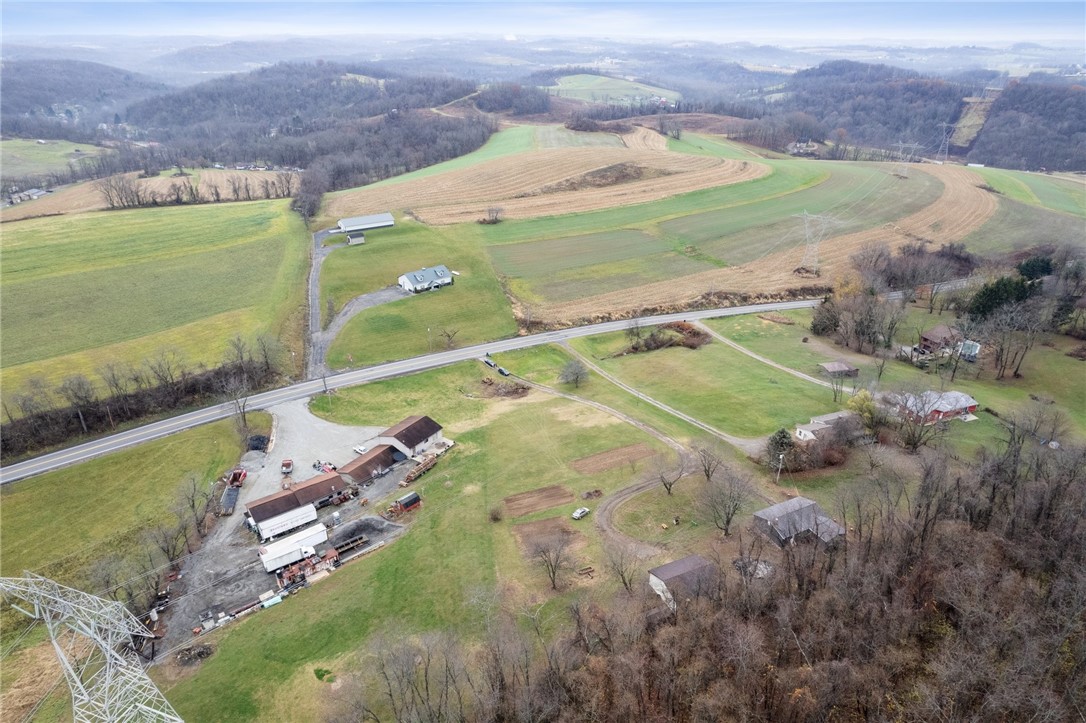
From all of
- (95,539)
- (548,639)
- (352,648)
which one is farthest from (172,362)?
(548,639)

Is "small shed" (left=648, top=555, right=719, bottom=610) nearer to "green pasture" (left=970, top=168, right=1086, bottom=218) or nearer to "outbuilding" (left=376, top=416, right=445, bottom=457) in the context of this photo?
"outbuilding" (left=376, top=416, right=445, bottom=457)

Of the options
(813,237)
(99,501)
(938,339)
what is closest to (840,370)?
(938,339)

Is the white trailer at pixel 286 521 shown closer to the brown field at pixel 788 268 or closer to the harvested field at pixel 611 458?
the harvested field at pixel 611 458

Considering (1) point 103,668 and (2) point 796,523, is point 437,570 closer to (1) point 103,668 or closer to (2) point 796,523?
(1) point 103,668

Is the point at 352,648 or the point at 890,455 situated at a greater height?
the point at 890,455

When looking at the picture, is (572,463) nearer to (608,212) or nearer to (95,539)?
(95,539)

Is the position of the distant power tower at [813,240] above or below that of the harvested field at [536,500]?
above

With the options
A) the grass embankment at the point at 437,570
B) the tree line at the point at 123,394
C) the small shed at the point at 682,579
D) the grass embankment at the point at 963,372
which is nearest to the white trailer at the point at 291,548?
the grass embankment at the point at 437,570
